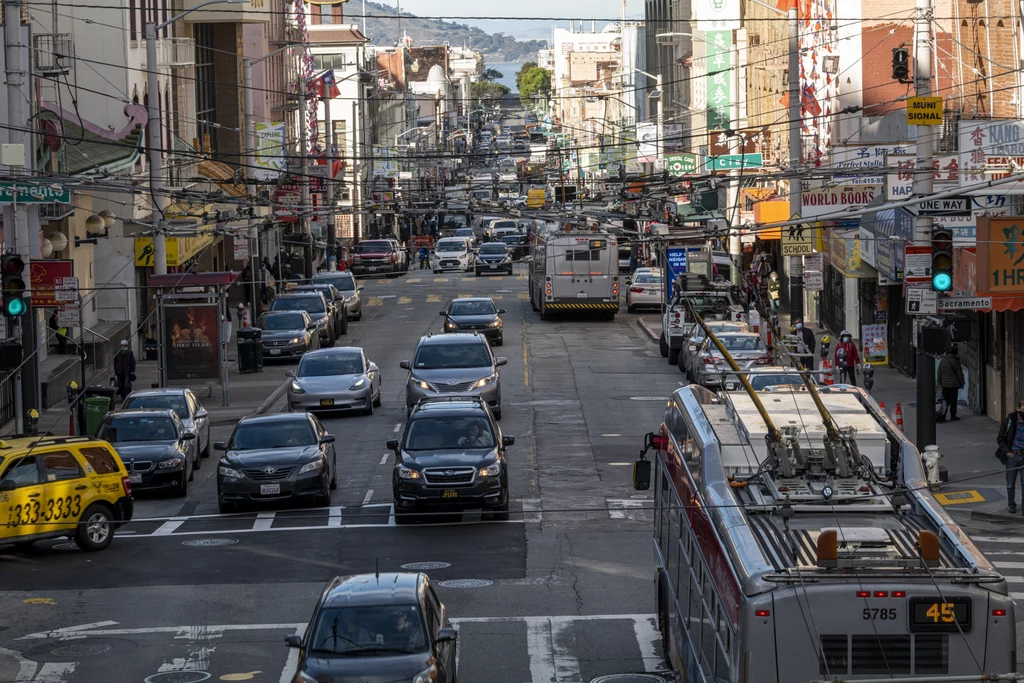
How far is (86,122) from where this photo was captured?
4288 cm

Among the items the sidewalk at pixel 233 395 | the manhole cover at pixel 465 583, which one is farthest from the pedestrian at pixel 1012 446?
the sidewalk at pixel 233 395

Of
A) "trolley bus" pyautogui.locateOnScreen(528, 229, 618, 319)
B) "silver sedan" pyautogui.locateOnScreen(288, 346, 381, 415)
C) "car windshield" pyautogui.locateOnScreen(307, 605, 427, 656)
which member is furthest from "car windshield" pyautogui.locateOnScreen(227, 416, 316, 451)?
"trolley bus" pyautogui.locateOnScreen(528, 229, 618, 319)

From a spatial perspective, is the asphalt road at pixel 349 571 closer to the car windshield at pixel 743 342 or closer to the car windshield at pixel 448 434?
the car windshield at pixel 448 434

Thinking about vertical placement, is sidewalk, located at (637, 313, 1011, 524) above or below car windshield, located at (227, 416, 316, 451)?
below

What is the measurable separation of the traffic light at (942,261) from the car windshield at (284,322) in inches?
1083

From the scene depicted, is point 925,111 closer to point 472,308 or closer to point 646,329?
point 472,308

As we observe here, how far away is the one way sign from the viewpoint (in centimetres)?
2361

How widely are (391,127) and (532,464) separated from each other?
462 ft

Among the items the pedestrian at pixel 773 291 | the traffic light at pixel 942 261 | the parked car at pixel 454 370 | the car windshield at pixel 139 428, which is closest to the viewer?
the traffic light at pixel 942 261

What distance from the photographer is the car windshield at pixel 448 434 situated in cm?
2516

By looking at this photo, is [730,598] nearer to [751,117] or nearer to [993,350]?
[993,350]

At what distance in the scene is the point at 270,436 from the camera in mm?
26766

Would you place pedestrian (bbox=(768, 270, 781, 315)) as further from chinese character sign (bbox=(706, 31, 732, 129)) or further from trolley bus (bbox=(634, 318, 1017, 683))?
trolley bus (bbox=(634, 318, 1017, 683))

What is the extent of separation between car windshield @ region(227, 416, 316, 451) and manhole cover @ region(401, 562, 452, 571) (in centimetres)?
556
